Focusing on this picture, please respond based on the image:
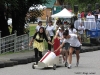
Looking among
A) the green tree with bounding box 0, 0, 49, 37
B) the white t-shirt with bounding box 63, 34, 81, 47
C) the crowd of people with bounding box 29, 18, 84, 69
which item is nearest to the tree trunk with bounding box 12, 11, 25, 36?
the green tree with bounding box 0, 0, 49, 37

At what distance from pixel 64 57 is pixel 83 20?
1432cm

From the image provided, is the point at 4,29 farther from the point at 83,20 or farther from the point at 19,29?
the point at 83,20

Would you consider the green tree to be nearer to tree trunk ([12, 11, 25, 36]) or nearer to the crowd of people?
tree trunk ([12, 11, 25, 36])

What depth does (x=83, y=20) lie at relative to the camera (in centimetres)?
3266

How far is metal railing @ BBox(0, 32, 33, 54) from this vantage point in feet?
83.3

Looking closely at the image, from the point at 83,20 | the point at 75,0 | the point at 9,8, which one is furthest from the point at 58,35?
the point at 75,0

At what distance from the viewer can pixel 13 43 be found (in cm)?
2603

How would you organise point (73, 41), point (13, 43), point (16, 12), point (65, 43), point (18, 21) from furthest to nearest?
point (18, 21) → point (16, 12) → point (13, 43) → point (65, 43) → point (73, 41)

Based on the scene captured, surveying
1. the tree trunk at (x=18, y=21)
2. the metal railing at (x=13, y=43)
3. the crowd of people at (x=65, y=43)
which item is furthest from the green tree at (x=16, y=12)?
the crowd of people at (x=65, y=43)

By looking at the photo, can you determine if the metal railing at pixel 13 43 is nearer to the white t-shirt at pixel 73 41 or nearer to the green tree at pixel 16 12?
the green tree at pixel 16 12

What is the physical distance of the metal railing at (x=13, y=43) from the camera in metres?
25.4

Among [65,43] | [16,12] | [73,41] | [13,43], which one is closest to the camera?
[73,41]

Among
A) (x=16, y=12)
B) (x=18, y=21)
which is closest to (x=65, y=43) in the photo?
(x=16, y=12)

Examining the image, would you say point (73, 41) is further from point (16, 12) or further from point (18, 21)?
point (18, 21)
